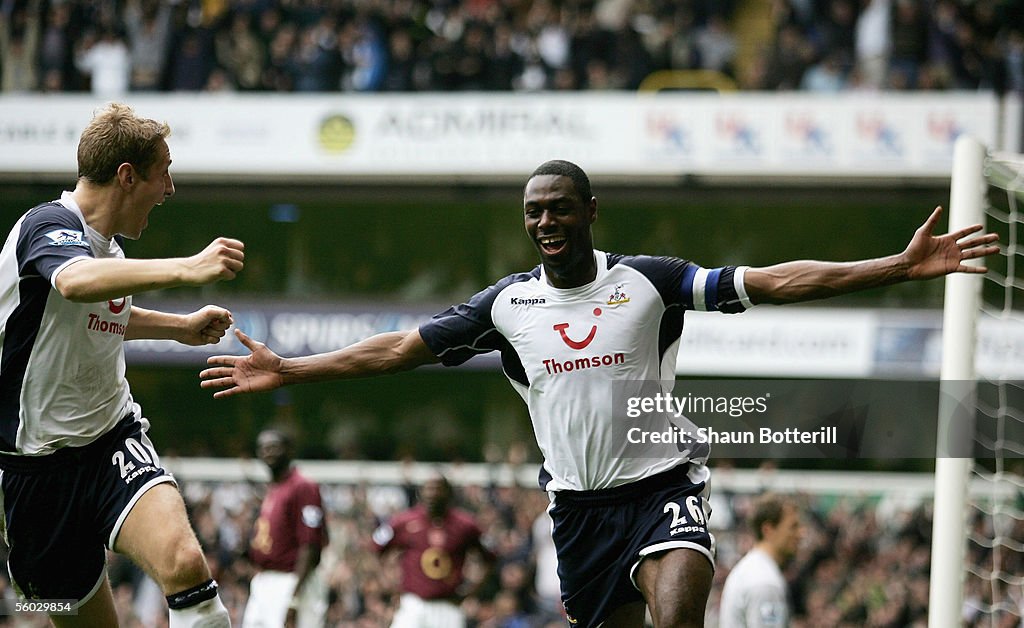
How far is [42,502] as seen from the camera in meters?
5.00

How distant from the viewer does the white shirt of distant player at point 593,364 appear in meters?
5.36

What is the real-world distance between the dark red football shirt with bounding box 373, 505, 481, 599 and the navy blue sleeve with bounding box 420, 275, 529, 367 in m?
6.14

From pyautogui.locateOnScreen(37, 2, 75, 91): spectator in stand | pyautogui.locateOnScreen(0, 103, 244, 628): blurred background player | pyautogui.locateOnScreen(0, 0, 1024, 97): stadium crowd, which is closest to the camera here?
pyautogui.locateOnScreen(0, 103, 244, 628): blurred background player

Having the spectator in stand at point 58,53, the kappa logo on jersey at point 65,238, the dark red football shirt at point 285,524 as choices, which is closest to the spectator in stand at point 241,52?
the spectator in stand at point 58,53

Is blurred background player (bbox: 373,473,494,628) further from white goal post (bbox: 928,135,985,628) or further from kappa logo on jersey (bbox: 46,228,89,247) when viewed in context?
kappa logo on jersey (bbox: 46,228,89,247)

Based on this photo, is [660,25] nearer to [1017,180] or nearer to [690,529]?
[1017,180]

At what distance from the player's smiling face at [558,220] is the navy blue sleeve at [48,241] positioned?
1753mm

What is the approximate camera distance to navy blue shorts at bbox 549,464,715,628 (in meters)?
5.25

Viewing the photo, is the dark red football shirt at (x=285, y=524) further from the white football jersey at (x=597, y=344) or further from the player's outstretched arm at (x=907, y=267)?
the player's outstretched arm at (x=907, y=267)

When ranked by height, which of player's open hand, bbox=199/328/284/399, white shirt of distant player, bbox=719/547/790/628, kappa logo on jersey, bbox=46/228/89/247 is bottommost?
white shirt of distant player, bbox=719/547/790/628

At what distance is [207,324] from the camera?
5.32m

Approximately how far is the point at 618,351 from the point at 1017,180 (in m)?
3.46

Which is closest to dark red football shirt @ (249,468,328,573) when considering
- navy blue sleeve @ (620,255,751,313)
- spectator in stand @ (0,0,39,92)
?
navy blue sleeve @ (620,255,751,313)

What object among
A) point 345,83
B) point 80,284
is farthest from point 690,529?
point 345,83
